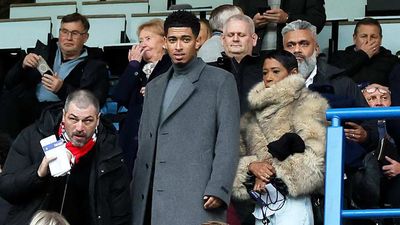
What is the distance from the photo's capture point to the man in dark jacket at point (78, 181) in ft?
32.9

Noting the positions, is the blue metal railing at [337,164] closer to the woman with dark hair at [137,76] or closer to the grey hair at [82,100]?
the grey hair at [82,100]

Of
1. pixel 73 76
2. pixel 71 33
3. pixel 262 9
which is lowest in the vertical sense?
pixel 73 76

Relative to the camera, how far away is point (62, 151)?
981 centimetres

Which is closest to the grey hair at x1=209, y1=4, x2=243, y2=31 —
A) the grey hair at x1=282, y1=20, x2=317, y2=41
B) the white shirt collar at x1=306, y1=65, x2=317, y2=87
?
the grey hair at x1=282, y1=20, x2=317, y2=41

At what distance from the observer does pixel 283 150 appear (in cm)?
1030

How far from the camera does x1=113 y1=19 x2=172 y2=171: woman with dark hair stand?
37.8 ft

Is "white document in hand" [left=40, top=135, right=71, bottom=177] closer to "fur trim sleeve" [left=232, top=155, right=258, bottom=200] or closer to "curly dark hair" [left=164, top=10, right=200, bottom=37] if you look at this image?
"curly dark hair" [left=164, top=10, right=200, bottom=37]

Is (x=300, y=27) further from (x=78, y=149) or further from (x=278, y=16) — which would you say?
(x=78, y=149)

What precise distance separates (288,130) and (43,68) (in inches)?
123

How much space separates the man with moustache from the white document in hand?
2.00 meters

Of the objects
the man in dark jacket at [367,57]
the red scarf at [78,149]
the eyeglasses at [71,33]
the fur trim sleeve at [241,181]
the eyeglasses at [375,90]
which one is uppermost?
the eyeglasses at [71,33]

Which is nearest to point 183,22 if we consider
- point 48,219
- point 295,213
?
point 295,213

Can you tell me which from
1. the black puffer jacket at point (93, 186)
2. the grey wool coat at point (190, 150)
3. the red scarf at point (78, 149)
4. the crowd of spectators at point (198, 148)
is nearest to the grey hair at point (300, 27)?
the crowd of spectators at point (198, 148)

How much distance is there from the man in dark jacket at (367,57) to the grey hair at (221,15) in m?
1.00
